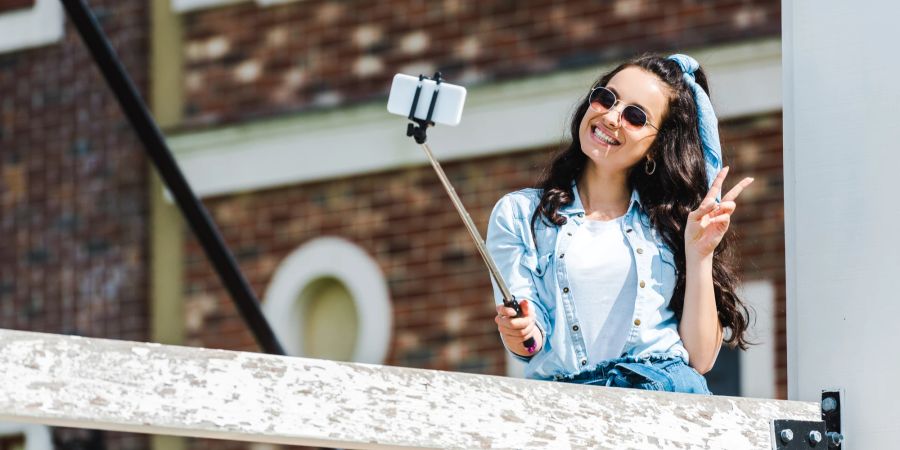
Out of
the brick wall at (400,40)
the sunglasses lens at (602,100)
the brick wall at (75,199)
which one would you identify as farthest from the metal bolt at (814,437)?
the brick wall at (75,199)

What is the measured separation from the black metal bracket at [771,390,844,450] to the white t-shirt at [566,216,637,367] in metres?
0.41

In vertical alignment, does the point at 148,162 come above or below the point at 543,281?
above

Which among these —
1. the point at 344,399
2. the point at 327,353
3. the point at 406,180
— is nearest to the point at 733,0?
the point at 406,180

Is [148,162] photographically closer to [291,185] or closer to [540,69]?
[291,185]

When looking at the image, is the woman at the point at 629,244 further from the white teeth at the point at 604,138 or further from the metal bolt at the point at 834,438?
the metal bolt at the point at 834,438

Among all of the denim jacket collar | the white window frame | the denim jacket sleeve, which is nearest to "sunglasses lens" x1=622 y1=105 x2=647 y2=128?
the denim jacket collar

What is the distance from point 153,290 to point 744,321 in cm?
725

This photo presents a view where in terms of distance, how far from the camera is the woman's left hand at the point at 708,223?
11.5 feet

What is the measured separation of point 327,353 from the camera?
10398 millimetres

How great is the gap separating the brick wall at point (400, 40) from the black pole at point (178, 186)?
4.62 meters

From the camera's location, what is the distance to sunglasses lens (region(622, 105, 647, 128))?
3.69 meters

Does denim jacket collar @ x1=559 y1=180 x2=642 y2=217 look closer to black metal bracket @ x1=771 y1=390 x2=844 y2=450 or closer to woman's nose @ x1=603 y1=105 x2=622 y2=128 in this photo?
woman's nose @ x1=603 y1=105 x2=622 y2=128

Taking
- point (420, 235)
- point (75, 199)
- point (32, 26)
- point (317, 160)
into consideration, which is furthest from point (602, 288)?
point (32, 26)

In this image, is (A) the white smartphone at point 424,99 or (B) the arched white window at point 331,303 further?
(B) the arched white window at point 331,303
